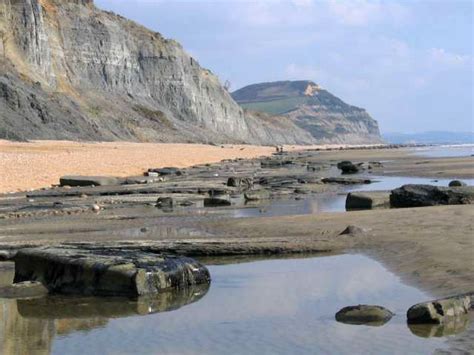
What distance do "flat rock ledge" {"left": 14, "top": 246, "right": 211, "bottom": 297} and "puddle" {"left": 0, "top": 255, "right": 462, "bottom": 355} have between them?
32cm

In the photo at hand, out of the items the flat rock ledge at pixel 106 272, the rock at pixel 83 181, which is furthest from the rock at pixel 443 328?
the rock at pixel 83 181

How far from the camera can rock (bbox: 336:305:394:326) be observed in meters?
6.30

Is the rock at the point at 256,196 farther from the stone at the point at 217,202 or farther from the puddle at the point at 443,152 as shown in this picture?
the puddle at the point at 443,152

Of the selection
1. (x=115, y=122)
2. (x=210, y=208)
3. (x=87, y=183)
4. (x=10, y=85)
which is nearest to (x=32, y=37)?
(x=115, y=122)

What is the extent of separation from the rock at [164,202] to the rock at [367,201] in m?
4.41

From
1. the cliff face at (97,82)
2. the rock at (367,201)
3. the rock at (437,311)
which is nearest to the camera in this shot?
the rock at (437,311)

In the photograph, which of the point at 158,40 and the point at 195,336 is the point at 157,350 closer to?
the point at 195,336

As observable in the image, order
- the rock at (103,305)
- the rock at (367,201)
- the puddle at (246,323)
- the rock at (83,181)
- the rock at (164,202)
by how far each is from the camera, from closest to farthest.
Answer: the puddle at (246,323) < the rock at (103,305) < the rock at (367,201) < the rock at (164,202) < the rock at (83,181)

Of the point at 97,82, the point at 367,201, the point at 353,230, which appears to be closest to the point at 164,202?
the point at 367,201

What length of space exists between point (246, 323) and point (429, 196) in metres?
9.83

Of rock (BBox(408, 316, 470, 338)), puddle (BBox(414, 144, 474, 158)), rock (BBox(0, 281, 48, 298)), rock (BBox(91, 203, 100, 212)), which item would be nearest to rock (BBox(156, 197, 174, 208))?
rock (BBox(91, 203, 100, 212))

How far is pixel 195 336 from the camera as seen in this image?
6090 millimetres

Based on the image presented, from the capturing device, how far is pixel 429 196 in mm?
15445

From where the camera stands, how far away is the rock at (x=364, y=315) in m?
6.30
